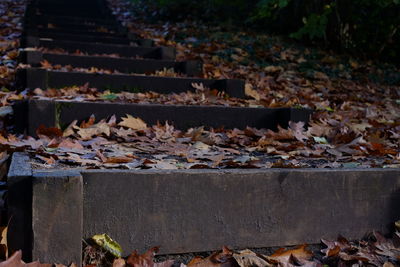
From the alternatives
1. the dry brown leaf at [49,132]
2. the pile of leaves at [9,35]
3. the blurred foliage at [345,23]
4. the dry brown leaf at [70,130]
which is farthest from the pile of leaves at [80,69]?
the blurred foliage at [345,23]

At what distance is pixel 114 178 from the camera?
5.37ft

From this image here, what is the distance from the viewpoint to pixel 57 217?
1.51m

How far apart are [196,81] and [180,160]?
2151 millimetres

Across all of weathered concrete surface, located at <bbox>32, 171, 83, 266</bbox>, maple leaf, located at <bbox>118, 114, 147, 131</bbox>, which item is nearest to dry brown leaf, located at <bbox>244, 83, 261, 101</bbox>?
maple leaf, located at <bbox>118, 114, 147, 131</bbox>

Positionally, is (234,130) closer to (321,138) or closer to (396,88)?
(321,138)

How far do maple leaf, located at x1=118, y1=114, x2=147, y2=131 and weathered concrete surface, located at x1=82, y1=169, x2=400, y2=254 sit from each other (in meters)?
1.34

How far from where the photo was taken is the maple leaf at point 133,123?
2981mm

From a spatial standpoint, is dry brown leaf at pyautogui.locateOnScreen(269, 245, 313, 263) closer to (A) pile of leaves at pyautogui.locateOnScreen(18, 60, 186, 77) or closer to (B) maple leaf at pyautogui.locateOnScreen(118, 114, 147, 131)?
(B) maple leaf at pyautogui.locateOnScreen(118, 114, 147, 131)

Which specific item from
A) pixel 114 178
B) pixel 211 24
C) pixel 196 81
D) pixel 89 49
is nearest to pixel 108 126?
pixel 114 178

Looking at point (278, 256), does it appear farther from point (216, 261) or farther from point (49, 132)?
point (49, 132)

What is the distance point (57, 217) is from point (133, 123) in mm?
1553

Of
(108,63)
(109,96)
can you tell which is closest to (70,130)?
(109,96)

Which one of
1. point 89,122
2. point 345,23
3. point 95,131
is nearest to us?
A: point 95,131

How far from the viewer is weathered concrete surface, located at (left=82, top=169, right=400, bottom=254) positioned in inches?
65.2
